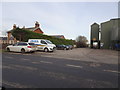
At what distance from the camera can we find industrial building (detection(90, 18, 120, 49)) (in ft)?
93.8

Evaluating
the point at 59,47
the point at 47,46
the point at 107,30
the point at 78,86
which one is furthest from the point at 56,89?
the point at 107,30

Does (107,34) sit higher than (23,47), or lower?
higher

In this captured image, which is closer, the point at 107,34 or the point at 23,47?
the point at 23,47

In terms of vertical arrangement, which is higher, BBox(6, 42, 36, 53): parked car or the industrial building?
the industrial building

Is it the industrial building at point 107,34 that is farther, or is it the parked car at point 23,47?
the industrial building at point 107,34

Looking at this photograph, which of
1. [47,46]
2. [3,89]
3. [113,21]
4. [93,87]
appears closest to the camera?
[3,89]

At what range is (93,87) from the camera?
313 centimetres

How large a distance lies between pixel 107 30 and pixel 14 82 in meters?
37.3

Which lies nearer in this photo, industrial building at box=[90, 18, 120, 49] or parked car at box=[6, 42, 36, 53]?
parked car at box=[6, 42, 36, 53]

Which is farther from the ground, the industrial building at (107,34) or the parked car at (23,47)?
the industrial building at (107,34)

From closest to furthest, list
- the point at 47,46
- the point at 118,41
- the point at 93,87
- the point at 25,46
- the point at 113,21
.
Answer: the point at 93,87
the point at 25,46
the point at 47,46
the point at 118,41
the point at 113,21

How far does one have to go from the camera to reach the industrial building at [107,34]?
2860cm

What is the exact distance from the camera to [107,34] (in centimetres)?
3372

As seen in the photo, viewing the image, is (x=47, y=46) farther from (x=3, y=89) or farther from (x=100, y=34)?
(x=100, y=34)
